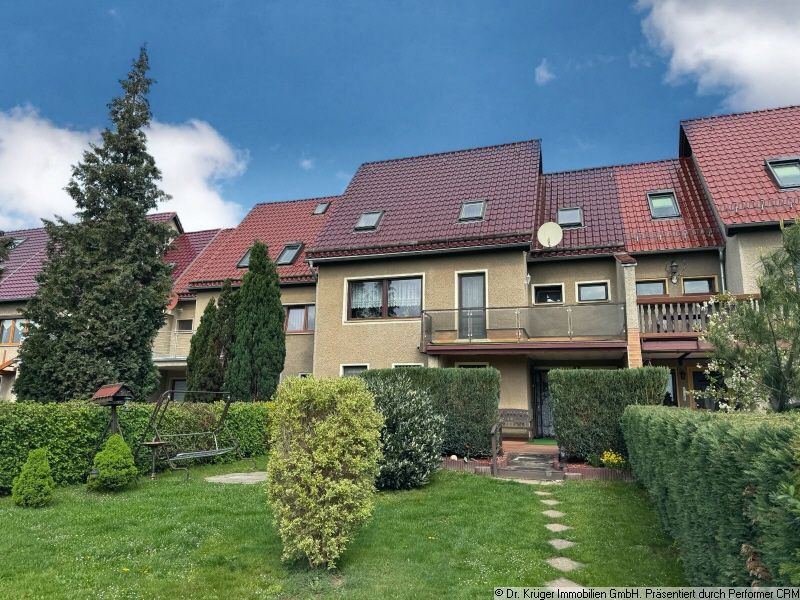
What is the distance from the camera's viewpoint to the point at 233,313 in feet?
55.5

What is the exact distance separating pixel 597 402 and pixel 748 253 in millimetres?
7422

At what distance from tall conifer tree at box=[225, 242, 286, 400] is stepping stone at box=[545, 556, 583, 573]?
11.3 metres

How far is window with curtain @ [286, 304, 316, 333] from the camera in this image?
1903 centimetres

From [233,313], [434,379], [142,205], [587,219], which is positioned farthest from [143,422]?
[587,219]

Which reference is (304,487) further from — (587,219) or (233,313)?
(587,219)

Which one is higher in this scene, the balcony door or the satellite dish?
the satellite dish

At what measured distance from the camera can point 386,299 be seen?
16.7 meters

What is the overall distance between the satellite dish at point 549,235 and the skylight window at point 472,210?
1992mm

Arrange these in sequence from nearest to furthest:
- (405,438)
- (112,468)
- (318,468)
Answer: (318,468) → (112,468) → (405,438)

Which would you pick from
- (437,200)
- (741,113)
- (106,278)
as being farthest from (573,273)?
(106,278)

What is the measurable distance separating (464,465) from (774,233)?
1089cm

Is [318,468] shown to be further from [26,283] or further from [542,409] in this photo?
[26,283]

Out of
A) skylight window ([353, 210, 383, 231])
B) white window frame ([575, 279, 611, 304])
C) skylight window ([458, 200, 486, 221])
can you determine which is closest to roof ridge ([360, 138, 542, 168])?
skylight window ([458, 200, 486, 221])

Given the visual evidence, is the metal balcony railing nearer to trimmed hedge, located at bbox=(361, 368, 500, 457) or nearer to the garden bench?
the garden bench
